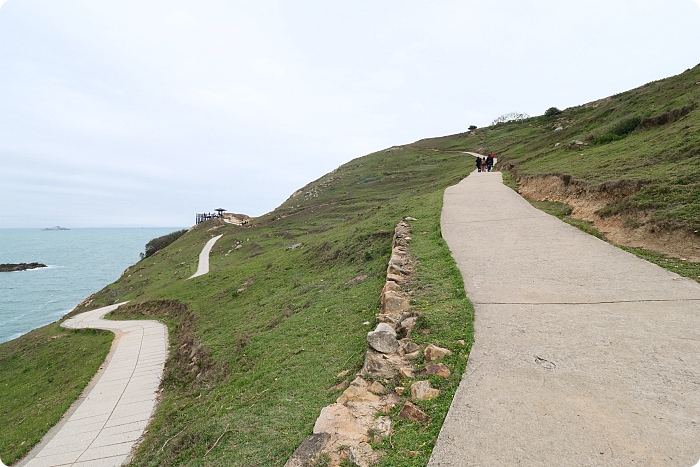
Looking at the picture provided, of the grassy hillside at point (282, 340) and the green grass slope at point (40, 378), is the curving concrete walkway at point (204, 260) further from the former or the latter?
the green grass slope at point (40, 378)

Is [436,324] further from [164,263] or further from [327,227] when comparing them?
[164,263]

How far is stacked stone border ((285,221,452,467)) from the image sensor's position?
3875 millimetres

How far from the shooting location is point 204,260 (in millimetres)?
39438

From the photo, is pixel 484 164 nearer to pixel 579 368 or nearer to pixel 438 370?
pixel 579 368

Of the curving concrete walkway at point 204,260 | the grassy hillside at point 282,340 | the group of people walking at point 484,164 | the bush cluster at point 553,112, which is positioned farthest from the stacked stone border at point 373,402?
the bush cluster at point 553,112

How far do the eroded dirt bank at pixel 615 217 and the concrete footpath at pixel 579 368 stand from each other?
1140mm

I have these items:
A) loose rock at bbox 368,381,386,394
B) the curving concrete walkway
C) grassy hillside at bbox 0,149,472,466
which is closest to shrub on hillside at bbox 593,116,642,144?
grassy hillside at bbox 0,149,472,466

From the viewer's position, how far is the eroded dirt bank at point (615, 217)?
8.71 metres

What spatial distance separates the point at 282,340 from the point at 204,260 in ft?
107

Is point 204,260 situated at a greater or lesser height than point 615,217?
lesser

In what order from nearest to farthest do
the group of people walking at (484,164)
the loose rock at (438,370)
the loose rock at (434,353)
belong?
the loose rock at (438,370)
the loose rock at (434,353)
the group of people walking at (484,164)

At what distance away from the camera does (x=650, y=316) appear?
573cm

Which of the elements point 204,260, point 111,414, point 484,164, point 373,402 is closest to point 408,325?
point 373,402

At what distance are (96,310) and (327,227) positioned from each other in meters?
23.0
